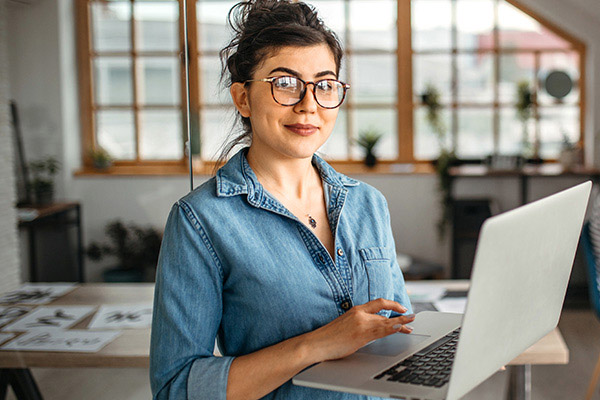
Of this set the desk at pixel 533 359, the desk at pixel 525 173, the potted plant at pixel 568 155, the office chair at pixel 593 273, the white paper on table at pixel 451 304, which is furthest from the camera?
the potted plant at pixel 568 155

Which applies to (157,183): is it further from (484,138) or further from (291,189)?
(484,138)

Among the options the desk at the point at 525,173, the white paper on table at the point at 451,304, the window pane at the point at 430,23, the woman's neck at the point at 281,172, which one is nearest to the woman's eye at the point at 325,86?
the woman's neck at the point at 281,172

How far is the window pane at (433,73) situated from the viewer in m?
5.42

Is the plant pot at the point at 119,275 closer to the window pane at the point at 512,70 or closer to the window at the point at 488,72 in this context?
the window at the point at 488,72

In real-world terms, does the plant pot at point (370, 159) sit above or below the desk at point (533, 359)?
above

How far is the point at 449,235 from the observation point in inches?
199

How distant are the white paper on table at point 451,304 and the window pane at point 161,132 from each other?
241cm

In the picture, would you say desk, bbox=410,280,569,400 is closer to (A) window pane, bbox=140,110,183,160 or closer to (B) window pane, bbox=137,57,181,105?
(A) window pane, bbox=140,110,183,160

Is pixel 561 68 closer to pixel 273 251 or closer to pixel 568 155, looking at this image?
pixel 568 155

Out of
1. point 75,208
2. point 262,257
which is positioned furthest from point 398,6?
point 262,257

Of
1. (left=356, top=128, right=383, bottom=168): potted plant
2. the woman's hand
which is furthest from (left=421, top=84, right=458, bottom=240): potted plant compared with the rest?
the woman's hand

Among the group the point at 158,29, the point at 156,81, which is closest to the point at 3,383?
the point at 158,29

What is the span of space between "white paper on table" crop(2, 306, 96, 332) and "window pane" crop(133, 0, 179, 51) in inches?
76.1

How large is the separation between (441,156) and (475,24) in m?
1.18
